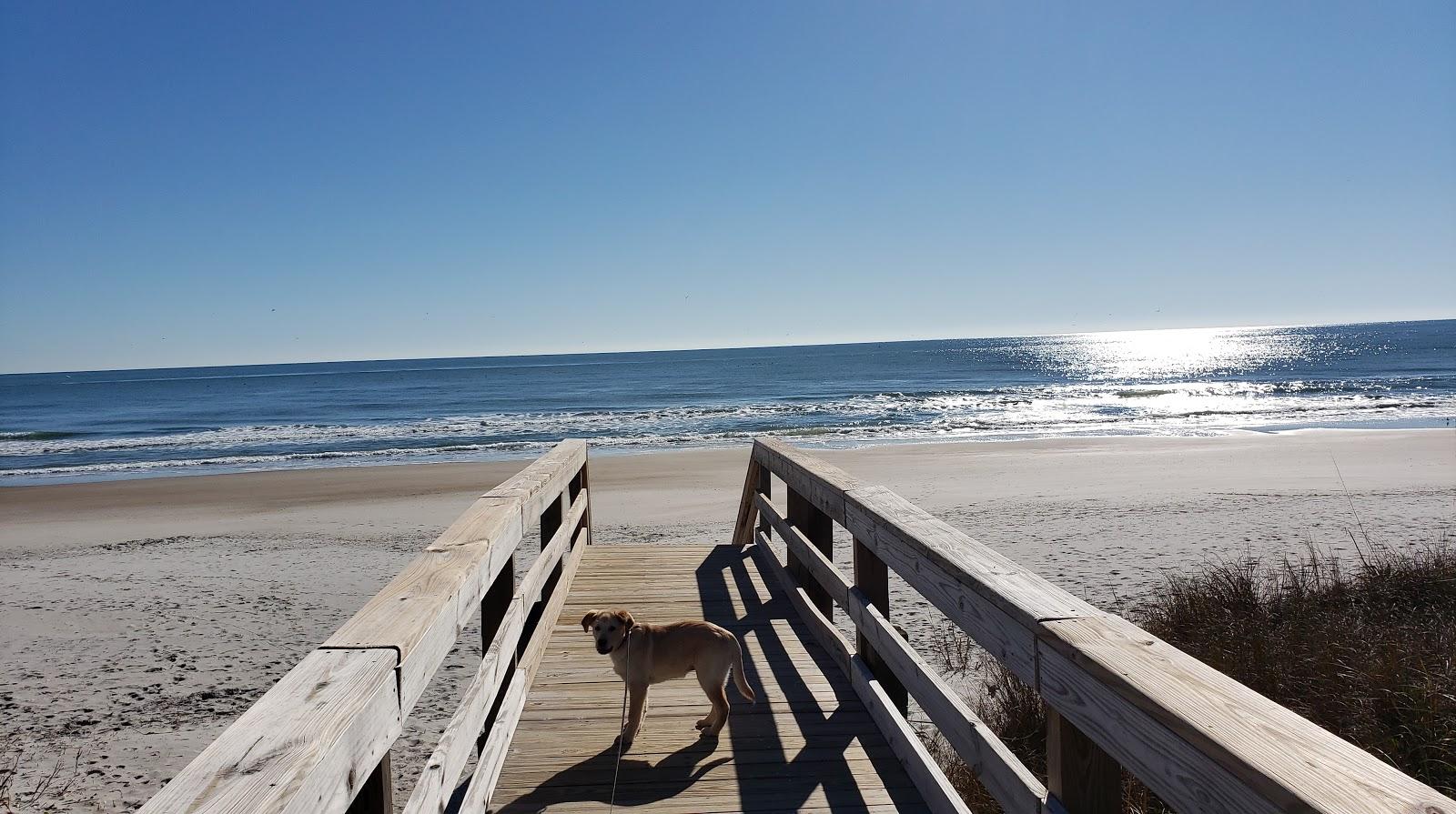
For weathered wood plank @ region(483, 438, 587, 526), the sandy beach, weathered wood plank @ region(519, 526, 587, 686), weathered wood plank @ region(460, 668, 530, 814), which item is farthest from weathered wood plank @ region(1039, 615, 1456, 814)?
the sandy beach

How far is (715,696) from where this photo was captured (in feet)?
10.2

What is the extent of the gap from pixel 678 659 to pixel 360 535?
10466 mm

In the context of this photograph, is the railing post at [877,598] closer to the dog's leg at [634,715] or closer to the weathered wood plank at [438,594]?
the dog's leg at [634,715]

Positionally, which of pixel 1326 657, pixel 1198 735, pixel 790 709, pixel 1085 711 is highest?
pixel 1198 735

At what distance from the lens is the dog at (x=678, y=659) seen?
3055mm

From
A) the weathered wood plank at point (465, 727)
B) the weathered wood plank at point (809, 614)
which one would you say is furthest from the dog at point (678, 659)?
the weathered wood plank at point (809, 614)

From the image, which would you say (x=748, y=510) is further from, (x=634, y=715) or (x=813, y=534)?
(x=634, y=715)

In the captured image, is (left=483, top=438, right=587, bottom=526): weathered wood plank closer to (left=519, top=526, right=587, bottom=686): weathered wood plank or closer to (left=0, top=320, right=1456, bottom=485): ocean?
(left=519, top=526, right=587, bottom=686): weathered wood plank

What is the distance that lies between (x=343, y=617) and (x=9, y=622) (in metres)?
3.19

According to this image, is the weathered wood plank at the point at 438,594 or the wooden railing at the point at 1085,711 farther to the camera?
the weathered wood plank at the point at 438,594

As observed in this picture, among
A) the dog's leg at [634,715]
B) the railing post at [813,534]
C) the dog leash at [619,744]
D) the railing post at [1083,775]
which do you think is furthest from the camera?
the railing post at [813,534]

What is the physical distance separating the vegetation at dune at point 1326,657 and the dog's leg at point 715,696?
1.41m

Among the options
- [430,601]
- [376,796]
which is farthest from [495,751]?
[376,796]

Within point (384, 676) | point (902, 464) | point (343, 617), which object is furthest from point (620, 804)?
point (902, 464)
